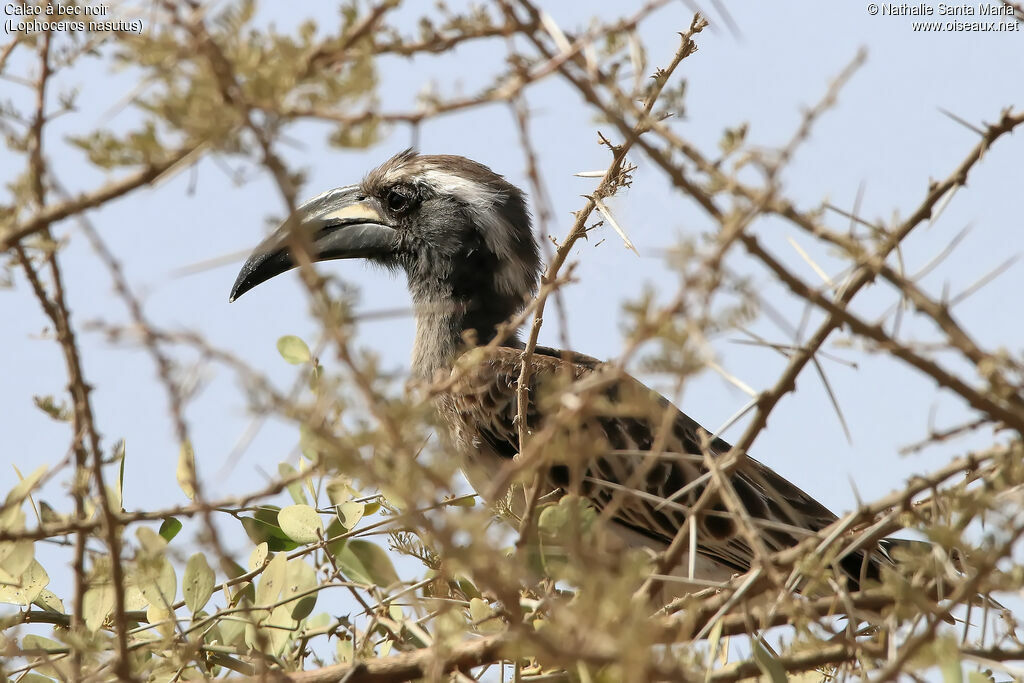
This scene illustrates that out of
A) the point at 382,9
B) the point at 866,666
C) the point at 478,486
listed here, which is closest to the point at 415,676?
the point at 866,666

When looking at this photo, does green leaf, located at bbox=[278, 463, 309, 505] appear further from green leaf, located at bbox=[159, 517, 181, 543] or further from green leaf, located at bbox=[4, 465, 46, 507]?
green leaf, located at bbox=[4, 465, 46, 507]

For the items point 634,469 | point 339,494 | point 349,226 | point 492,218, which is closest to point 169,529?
point 339,494

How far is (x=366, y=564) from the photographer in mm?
3209

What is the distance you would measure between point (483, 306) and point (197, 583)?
119 inches

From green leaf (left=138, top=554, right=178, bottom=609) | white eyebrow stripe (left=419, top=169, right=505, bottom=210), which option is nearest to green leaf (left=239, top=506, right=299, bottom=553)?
green leaf (left=138, top=554, right=178, bottom=609)

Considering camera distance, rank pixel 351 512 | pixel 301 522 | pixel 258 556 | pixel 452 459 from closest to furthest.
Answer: pixel 452 459 → pixel 258 556 → pixel 301 522 → pixel 351 512

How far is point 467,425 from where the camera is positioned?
4.76 meters

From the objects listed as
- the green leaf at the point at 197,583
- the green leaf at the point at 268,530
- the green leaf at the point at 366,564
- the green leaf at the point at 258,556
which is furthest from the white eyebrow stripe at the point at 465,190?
the green leaf at the point at 197,583

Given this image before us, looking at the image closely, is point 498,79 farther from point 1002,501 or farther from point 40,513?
point 40,513

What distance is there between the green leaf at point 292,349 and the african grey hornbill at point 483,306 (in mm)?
900

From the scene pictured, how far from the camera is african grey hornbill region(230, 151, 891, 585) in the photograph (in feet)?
14.6

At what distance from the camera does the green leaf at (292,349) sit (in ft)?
11.4

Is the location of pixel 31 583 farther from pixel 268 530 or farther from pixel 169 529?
pixel 268 530

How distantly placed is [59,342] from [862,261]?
145 centimetres
